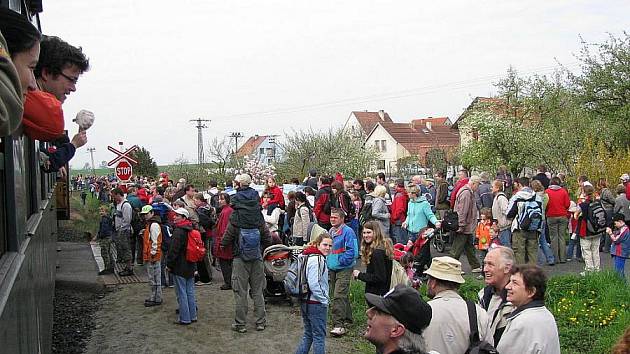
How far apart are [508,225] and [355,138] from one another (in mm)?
39433

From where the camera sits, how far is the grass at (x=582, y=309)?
813 centimetres

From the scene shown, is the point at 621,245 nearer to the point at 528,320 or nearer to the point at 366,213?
the point at 366,213

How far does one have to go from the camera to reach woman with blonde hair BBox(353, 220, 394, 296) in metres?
7.54

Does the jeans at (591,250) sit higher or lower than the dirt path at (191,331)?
higher

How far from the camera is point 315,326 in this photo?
738cm

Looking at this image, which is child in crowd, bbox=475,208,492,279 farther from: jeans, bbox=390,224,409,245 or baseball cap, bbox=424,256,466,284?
baseball cap, bbox=424,256,466,284

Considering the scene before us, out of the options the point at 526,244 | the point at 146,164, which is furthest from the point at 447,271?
the point at 146,164

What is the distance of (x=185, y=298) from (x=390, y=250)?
364 cm

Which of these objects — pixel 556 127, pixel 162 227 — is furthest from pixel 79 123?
pixel 556 127

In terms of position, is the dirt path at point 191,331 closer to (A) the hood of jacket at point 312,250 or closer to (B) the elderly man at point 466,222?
(A) the hood of jacket at point 312,250

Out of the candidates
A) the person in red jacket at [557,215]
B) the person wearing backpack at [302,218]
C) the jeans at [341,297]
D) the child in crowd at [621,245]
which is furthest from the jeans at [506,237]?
the jeans at [341,297]

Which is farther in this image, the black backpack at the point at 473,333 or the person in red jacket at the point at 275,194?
the person in red jacket at the point at 275,194

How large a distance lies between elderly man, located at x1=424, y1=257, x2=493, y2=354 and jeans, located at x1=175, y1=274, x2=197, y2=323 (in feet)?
18.6

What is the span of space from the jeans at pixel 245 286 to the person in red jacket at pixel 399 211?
590cm
